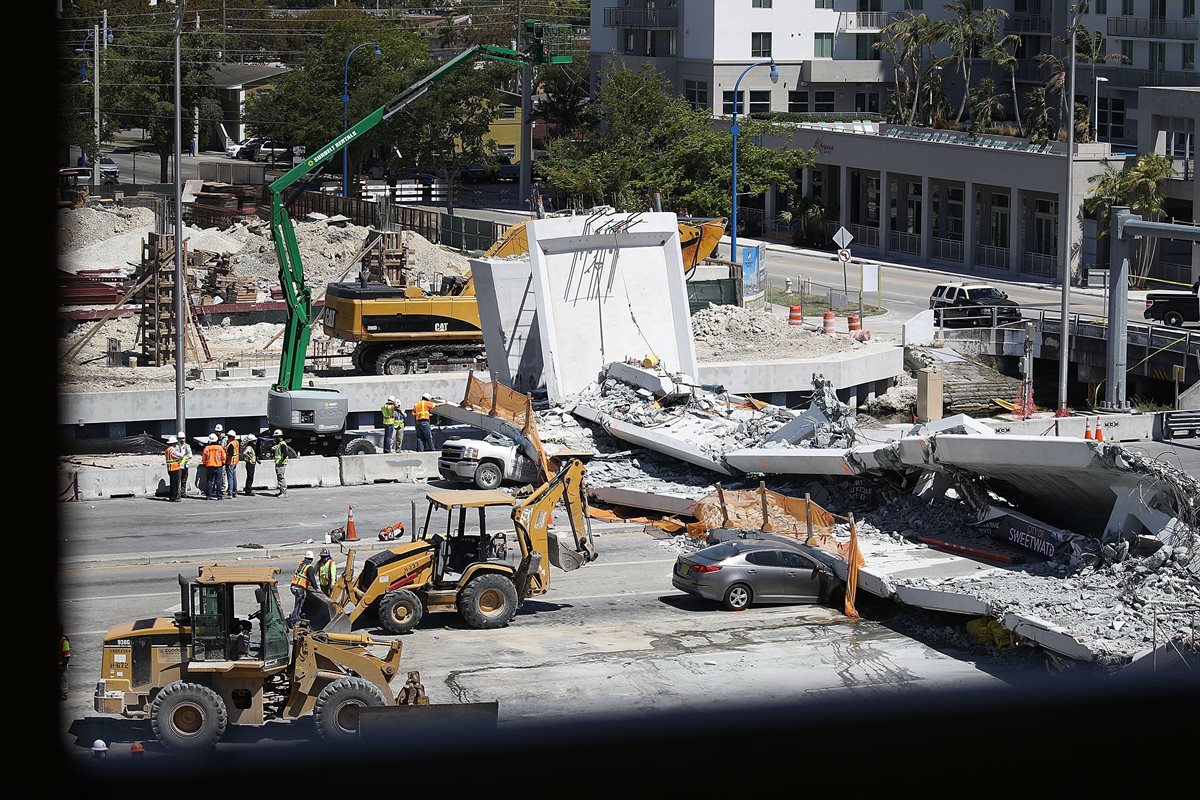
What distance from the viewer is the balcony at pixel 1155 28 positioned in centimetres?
6856

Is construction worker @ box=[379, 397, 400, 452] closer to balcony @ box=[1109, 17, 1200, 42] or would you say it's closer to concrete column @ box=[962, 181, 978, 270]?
concrete column @ box=[962, 181, 978, 270]

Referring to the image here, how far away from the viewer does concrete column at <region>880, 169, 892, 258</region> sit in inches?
2534

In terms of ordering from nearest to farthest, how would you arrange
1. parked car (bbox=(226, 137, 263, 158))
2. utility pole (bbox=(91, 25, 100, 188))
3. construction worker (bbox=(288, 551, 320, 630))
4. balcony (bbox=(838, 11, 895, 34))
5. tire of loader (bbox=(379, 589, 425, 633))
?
construction worker (bbox=(288, 551, 320, 630)) < tire of loader (bbox=(379, 589, 425, 633)) < utility pole (bbox=(91, 25, 100, 188)) < balcony (bbox=(838, 11, 895, 34)) < parked car (bbox=(226, 137, 263, 158))

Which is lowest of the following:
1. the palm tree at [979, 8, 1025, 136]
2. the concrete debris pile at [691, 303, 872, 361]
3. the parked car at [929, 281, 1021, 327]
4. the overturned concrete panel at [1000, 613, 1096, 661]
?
the overturned concrete panel at [1000, 613, 1096, 661]

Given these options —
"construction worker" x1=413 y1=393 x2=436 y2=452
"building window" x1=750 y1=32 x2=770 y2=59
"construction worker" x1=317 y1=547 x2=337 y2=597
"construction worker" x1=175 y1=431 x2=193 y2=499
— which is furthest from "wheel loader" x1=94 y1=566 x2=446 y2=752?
"building window" x1=750 y1=32 x2=770 y2=59

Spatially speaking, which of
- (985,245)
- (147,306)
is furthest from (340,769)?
(985,245)

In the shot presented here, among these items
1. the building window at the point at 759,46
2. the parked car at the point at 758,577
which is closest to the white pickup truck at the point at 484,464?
the parked car at the point at 758,577

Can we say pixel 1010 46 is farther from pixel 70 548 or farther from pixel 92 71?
pixel 70 548

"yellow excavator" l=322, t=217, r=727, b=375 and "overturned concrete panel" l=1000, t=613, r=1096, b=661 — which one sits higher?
"yellow excavator" l=322, t=217, r=727, b=375

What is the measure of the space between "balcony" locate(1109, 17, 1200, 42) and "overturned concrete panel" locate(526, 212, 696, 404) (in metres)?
45.9

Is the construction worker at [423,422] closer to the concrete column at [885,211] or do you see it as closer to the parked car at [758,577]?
the parked car at [758,577]

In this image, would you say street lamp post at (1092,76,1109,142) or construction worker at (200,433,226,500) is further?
street lamp post at (1092,76,1109,142)

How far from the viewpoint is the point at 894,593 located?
18.9 metres

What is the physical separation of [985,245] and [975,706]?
60460 millimetres
